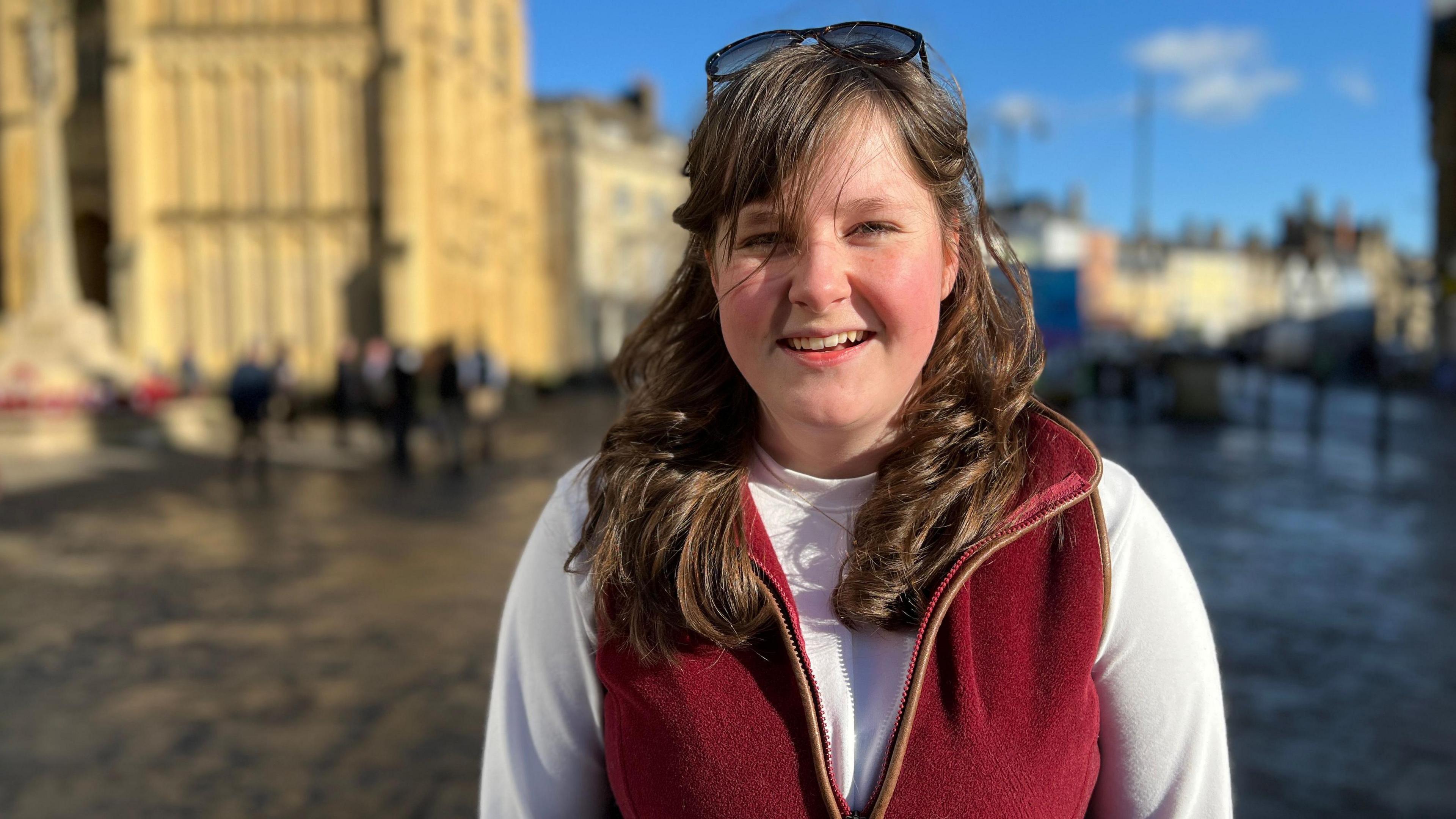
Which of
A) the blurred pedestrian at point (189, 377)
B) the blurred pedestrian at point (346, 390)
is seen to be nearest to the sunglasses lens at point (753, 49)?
the blurred pedestrian at point (346, 390)

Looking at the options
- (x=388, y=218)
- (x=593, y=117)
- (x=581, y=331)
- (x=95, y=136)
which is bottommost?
(x=581, y=331)

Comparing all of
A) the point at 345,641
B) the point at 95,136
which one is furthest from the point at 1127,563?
the point at 95,136

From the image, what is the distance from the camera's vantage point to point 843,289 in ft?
4.55

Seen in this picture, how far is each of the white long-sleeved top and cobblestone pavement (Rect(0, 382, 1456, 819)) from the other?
2758 millimetres

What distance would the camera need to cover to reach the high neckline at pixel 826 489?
1.54 metres

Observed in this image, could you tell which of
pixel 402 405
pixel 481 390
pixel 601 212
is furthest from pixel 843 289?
pixel 601 212

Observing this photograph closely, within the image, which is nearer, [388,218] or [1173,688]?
[1173,688]

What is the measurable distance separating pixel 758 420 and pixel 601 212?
45235 millimetres

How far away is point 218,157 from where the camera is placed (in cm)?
2556

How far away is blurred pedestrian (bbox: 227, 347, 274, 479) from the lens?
44.6 feet

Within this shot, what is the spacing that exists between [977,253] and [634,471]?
576 mm

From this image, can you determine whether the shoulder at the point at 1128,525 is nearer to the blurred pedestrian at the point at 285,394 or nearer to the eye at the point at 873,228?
the eye at the point at 873,228

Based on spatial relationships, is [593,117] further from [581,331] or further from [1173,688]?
[1173,688]

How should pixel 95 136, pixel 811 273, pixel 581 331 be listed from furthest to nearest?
pixel 581 331 → pixel 95 136 → pixel 811 273
